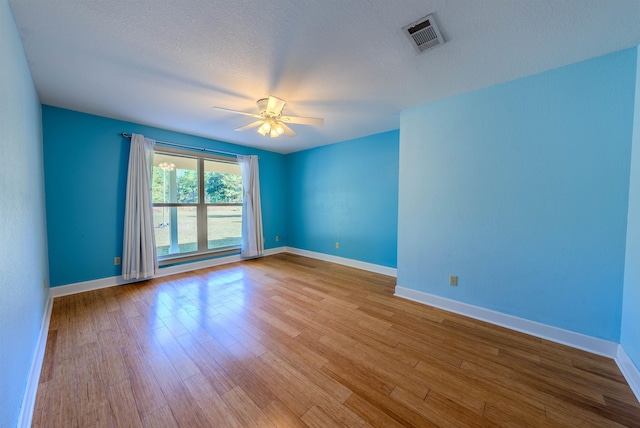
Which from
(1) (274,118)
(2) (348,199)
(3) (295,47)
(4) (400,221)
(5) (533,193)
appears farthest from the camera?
(2) (348,199)

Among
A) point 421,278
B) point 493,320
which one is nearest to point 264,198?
point 421,278

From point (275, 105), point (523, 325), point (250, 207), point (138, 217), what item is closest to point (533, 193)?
point (523, 325)

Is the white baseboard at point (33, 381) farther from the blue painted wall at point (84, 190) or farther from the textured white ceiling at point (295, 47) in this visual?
the textured white ceiling at point (295, 47)

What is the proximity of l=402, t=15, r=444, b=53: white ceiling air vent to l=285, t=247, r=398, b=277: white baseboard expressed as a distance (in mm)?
2922

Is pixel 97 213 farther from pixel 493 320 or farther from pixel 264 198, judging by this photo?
pixel 493 320

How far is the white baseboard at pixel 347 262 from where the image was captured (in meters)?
3.85

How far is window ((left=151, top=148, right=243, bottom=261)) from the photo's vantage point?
12.4 ft

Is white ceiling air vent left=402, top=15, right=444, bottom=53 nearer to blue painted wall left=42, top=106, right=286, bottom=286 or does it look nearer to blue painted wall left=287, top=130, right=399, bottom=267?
blue painted wall left=287, top=130, right=399, bottom=267

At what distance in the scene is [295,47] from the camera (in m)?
1.71

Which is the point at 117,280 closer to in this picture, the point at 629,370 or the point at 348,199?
the point at 348,199

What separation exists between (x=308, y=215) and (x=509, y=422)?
14.0 ft

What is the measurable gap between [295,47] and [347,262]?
11.9 feet

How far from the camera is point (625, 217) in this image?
173 centimetres

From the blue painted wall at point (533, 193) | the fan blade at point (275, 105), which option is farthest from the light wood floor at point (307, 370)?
the fan blade at point (275, 105)
